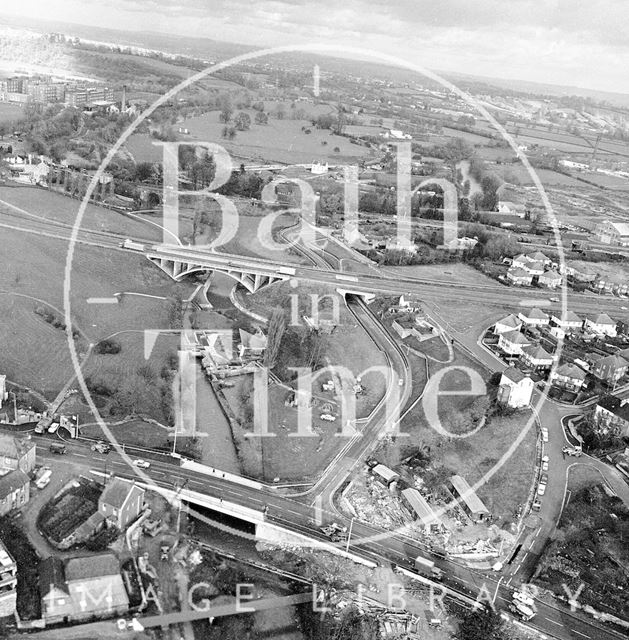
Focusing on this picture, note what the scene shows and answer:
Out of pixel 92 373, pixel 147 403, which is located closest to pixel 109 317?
pixel 92 373

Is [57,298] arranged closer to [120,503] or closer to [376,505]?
[120,503]

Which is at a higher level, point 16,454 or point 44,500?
point 16,454

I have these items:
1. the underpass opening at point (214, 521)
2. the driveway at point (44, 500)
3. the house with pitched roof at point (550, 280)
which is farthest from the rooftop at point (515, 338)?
the driveway at point (44, 500)

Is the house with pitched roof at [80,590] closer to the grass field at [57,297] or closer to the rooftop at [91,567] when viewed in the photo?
the rooftop at [91,567]

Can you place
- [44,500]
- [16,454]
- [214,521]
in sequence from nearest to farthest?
[44,500] → [16,454] → [214,521]

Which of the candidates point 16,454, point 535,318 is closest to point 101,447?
point 16,454

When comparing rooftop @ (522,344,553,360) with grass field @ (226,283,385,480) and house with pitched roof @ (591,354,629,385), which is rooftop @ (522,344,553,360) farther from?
grass field @ (226,283,385,480)
